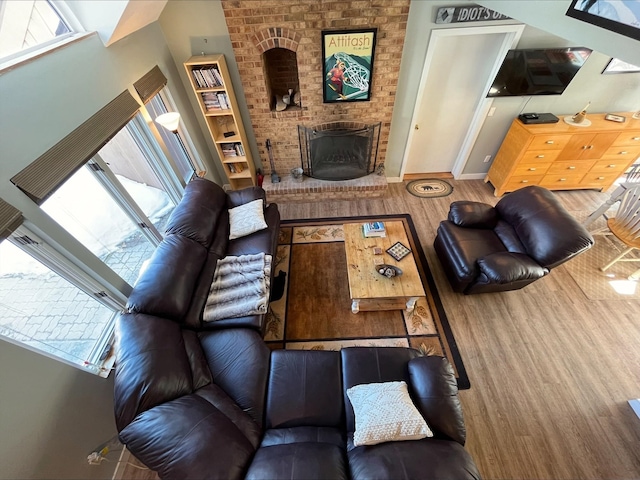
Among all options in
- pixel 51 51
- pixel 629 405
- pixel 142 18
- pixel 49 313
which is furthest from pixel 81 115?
pixel 629 405

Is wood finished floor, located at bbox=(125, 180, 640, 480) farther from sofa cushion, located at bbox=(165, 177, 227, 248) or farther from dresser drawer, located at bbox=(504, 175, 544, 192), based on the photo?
sofa cushion, located at bbox=(165, 177, 227, 248)

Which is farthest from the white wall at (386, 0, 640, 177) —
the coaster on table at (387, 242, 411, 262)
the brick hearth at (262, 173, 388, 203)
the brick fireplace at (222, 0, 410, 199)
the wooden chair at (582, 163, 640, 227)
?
the coaster on table at (387, 242, 411, 262)

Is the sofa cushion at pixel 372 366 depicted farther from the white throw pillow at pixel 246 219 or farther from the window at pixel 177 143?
the window at pixel 177 143

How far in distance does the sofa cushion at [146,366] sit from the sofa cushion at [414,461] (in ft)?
3.70

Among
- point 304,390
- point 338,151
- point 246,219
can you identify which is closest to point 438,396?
point 304,390

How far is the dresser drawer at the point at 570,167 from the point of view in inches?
128

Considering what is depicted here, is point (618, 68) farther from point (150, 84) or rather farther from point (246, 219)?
point (150, 84)

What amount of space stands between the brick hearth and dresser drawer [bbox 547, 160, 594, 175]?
6.99ft

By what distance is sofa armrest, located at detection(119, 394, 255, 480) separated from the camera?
4.23 feet

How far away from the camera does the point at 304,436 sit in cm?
159

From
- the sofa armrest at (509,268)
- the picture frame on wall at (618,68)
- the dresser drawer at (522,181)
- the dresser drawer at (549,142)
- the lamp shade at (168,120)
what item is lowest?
the sofa armrest at (509,268)

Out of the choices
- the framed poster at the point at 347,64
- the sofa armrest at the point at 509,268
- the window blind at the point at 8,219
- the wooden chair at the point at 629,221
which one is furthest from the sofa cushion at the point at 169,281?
the wooden chair at the point at 629,221

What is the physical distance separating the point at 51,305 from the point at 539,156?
196 inches

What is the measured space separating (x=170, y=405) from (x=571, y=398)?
9.51 feet
